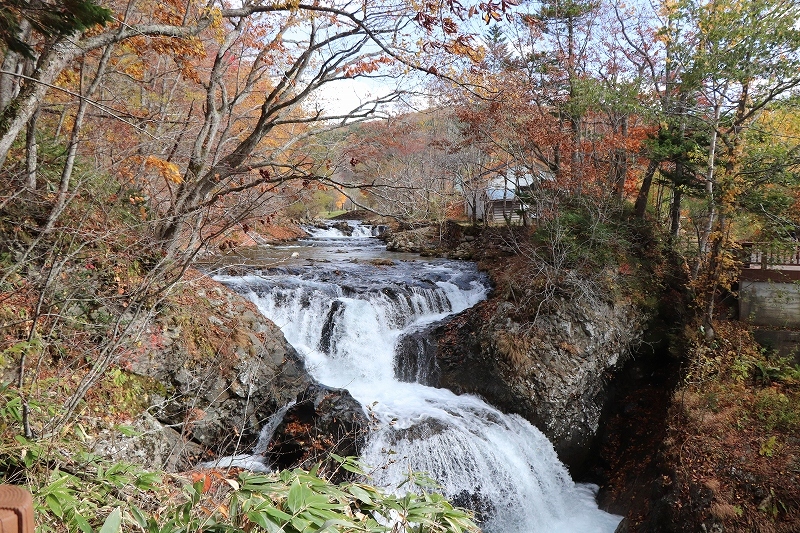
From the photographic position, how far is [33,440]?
2.71 m

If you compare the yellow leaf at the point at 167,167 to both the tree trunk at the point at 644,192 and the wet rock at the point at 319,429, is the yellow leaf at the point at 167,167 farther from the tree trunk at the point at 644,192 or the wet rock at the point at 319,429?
the tree trunk at the point at 644,192

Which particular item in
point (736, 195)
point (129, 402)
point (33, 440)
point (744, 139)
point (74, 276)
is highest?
point (744, 139)

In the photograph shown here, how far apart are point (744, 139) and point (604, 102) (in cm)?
302

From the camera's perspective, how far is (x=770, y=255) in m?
9.35

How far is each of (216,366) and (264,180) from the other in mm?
3678

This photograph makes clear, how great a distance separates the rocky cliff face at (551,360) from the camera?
8.77 metres

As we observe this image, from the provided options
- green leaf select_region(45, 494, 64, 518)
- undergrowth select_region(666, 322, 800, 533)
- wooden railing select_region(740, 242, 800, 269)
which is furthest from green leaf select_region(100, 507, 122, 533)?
wooden railing select_region(740, 242, 800, 269)

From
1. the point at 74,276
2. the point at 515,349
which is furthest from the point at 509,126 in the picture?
the point at 74,276

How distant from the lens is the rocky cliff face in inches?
345

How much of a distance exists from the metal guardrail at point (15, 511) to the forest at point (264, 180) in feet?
1.75

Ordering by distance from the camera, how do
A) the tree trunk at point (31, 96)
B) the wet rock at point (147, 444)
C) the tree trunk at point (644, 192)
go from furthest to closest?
the tree trunk at point (644, 192), the wet rock at point (147, 444), the tree trunk at point (31, 96)

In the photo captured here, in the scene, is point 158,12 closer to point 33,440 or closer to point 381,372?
point 33,440

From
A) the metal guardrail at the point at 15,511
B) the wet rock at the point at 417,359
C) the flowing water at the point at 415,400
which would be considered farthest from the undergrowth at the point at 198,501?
the wet rock at the point at 417,359

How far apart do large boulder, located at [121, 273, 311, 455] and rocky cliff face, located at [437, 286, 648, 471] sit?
11.4 ft
